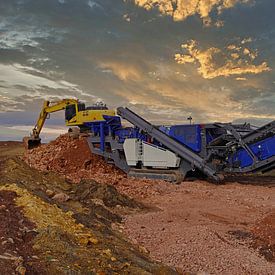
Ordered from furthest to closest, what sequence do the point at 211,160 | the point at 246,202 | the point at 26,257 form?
the point at 211,160 → the point at 246,202 → the point at 26,257

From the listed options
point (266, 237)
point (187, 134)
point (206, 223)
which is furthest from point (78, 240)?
point (187, 134)

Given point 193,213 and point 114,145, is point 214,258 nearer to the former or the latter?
point 193,213

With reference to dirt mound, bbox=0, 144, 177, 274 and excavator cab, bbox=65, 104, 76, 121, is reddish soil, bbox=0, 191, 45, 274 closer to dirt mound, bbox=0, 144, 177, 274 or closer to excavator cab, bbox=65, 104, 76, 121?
dirt mound, bbox=0, 144, 177, 274

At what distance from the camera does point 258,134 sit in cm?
1400

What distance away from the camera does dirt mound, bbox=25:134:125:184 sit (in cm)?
1705

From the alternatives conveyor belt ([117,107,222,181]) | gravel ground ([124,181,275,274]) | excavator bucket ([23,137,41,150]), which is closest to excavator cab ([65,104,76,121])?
conveyor belt ([117,107,222,181])

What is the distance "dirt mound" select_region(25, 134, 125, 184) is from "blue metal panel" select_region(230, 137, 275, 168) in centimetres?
500

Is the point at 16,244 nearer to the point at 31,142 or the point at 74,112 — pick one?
the point at 74,112

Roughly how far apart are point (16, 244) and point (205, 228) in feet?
13.5

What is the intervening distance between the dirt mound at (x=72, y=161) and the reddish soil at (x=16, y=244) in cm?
912

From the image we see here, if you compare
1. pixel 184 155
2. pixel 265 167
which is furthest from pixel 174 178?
pixel 265 167

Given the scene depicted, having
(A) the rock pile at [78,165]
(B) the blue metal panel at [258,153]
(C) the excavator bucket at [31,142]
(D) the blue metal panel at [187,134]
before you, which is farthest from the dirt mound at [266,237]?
(C) the excavator bucket at [31,142]

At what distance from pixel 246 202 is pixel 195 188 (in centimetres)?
265

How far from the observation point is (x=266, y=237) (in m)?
7.57
